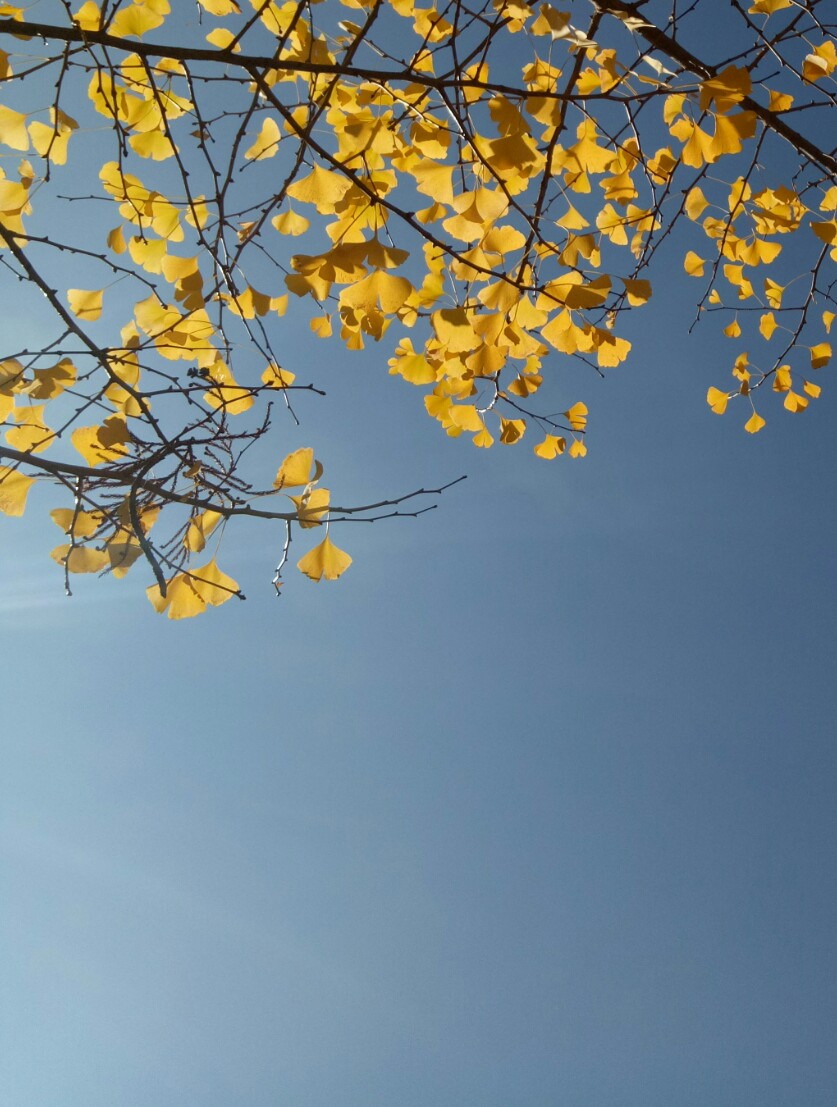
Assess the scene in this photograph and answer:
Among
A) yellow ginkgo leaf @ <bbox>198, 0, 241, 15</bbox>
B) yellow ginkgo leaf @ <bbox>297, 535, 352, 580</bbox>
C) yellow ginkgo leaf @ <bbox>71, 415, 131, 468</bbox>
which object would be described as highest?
yellow ginkgo leaf @ <bbox>198, 0, 241, 15</bbox>

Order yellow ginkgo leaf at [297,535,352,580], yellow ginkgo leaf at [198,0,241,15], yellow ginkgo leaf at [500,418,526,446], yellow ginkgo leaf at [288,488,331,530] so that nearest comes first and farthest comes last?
yellow ginkgo leaf at [288,488,331,530]
yellow ginkgo leaf at [297,535,352,580]
yellow ginkgo leaf at [198,0,241,15]
yellow ginkgo leaf at [500,418,526,446]

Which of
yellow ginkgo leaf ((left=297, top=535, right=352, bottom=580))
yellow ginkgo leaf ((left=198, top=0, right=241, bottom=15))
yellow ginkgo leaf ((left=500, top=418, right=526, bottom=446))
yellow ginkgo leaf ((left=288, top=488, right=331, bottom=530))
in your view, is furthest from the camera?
yellow ginkgo leaf ((left=500, top=418, right=526, bottom=446))

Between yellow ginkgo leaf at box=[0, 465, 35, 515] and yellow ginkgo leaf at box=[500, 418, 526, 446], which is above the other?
yellow ginkgo leaf at box=[500, 418, 526, 446]

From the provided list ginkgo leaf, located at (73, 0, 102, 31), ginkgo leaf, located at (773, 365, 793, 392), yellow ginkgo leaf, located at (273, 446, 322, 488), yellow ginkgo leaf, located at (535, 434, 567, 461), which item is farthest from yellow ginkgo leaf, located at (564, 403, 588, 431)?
ginkgo leaf, located at (73, 0, 102, 31)

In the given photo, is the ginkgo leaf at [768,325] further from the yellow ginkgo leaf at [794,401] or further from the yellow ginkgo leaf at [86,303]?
the yellow ginkgo leaf at [86,303]

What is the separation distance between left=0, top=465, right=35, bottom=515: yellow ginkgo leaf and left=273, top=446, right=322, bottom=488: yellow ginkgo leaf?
348 mm

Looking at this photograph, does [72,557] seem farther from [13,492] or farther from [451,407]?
[451,407]

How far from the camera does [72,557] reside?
3.78 feet

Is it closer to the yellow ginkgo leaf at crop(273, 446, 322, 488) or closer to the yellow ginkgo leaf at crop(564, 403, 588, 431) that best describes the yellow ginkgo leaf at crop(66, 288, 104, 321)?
the yellow ginkgo leaf at crop(273, 446, 322, 488)

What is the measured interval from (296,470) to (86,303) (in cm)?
59

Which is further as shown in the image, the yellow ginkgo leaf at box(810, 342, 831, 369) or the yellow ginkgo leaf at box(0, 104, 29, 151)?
the yellow ginkgo leaf at box(810, 342, 831, 369)

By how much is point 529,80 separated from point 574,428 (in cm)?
72

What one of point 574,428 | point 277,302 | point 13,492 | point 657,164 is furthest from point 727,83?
point 13,492

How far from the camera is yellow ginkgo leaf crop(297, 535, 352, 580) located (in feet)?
4.00
